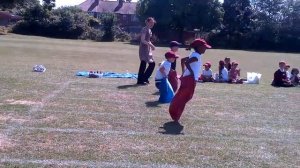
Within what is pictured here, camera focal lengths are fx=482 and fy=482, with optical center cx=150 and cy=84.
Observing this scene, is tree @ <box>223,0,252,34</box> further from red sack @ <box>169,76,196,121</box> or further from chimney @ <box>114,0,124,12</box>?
red sack @ <box>169,76,196,121</box>

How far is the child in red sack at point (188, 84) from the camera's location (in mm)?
9203

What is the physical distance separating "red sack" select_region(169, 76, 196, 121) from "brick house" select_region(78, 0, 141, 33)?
91790 millimetres

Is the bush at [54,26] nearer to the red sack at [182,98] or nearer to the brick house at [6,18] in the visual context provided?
the brick house at [6,18]

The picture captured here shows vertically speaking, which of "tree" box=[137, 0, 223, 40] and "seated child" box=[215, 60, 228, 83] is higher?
"tree" box=[137, 0, 223, 40]

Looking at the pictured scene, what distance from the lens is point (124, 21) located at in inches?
4065

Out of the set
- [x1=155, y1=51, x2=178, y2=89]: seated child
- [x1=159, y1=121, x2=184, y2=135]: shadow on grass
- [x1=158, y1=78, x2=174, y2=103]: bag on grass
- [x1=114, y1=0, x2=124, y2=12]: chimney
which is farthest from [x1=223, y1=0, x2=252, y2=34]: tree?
[x1=159, y1=121, x2=184, y2=135]: shadow on grass

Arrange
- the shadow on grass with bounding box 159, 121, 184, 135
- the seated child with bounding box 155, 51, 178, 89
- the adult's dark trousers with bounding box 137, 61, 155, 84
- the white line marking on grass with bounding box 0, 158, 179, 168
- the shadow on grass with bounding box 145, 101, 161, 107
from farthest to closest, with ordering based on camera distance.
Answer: the adult's dark trousers with bounding box 137, 61, 155, 84, the seated child with bounding box 155, 51, 178, 89, the shadow on grass with bounding box 145, 101, 161, 107, the shadow on grass with bounding box 159, 121, 184, 135, the white line marking on grass with bounding box 0, 158, 179, 168

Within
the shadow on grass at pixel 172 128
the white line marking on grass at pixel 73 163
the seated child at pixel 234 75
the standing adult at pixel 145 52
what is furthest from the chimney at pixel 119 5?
the white line marking on grass at pixel 73 163

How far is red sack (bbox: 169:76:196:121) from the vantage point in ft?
30.2

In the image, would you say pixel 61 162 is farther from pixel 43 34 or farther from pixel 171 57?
pixel 43 34

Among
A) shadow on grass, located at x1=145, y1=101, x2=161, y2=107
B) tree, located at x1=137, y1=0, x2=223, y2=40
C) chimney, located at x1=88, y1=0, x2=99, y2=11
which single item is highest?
chimney, located at x1=88, y1=0, x2=99, y2=11

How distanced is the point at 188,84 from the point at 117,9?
9811 cm

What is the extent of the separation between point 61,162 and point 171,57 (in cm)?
614

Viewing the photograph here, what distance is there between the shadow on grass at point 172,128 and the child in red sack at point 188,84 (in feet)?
0.58
